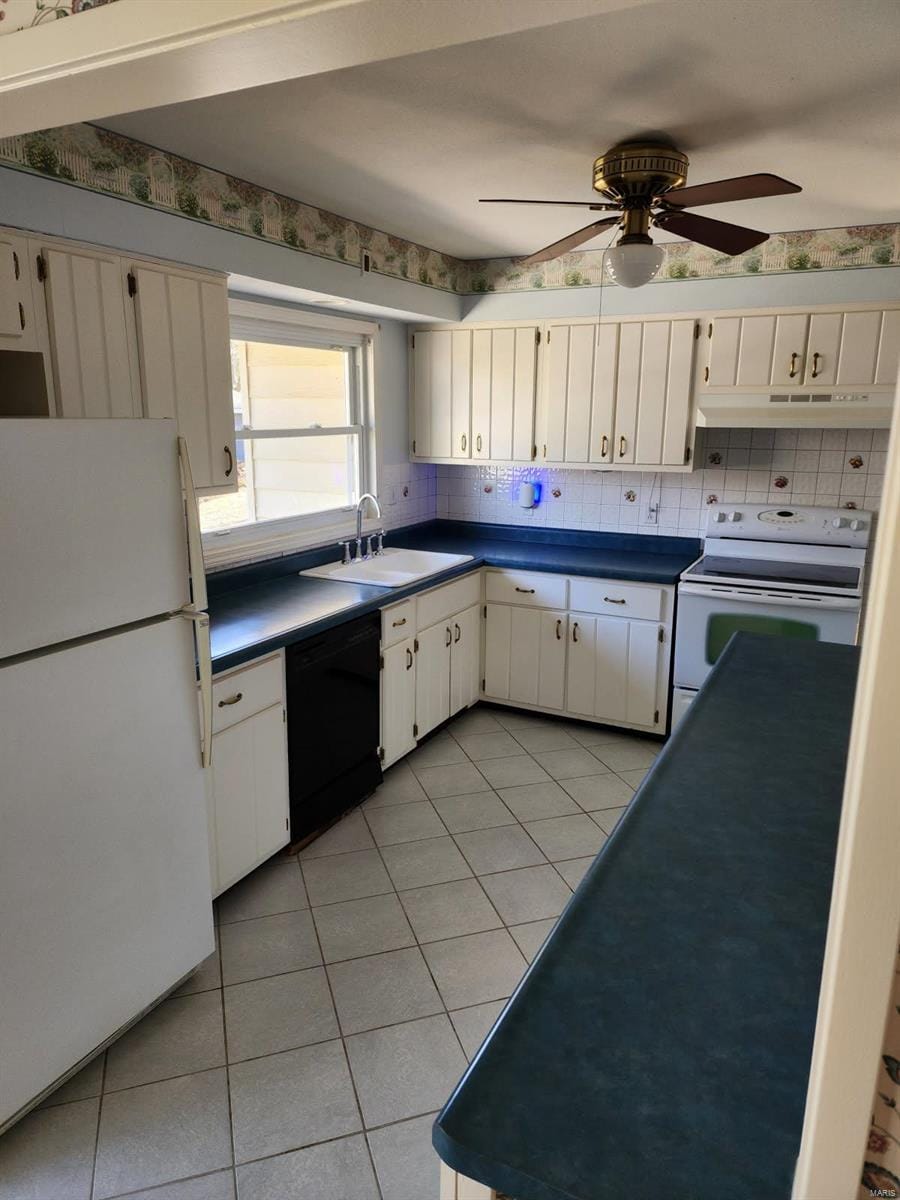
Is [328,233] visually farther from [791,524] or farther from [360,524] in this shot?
[791,524]

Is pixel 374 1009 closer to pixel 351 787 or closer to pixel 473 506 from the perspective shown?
pixel 351 787

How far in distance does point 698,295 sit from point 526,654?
6.50ft

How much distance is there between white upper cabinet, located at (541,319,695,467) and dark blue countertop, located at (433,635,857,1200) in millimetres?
2586

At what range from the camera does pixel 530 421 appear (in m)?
4.20

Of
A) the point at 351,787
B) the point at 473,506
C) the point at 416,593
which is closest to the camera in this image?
the point at 351,787

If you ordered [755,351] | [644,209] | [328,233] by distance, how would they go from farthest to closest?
[755,351], [328,233], [644,209]

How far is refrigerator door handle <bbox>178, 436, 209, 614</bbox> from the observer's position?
204 centimetres

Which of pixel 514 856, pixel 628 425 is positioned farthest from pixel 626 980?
pixel 628 425

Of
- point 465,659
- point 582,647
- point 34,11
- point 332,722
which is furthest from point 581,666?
point 34,11

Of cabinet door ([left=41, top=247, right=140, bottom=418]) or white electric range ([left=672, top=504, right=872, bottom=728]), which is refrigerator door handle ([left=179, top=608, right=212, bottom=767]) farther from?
white electric range ([left=672, top=504, right=872, bottom=728])

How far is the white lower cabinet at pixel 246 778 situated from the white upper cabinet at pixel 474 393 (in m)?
2.10

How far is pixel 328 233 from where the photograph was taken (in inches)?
127

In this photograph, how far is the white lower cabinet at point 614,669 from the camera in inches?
153

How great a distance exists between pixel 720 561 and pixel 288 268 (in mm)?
2464
